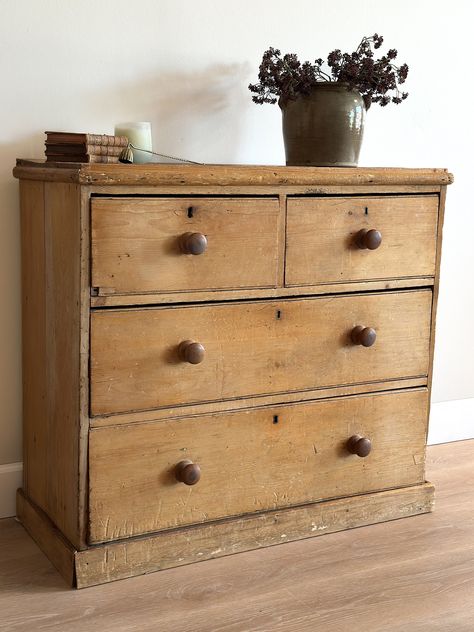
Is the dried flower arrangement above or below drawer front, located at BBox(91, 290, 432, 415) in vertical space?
above

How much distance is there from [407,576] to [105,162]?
116cm

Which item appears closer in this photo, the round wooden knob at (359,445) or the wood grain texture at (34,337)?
the wood grain texture at (34,337)

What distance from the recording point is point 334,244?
214 cm

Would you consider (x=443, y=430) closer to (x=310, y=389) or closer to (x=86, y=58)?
(x=310, y=389)

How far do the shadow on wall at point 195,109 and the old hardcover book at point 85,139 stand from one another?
1.13 ft

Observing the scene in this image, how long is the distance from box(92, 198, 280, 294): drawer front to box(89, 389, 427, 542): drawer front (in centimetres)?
32

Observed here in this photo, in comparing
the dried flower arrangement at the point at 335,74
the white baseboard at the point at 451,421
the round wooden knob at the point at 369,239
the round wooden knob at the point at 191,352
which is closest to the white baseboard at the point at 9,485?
the round wooden knob at the point at 191,352

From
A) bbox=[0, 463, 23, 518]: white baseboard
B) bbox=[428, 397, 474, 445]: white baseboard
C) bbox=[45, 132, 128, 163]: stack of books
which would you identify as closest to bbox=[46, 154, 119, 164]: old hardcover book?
bbox=[45, 132, 128, 163]: stack of books

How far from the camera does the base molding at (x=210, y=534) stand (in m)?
1.97

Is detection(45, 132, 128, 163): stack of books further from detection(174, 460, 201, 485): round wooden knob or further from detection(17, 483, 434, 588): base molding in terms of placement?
detection(17, 483, 434, 588): base molding

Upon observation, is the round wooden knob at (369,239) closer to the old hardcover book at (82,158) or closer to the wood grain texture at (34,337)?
the old hardcover book at (82,158)

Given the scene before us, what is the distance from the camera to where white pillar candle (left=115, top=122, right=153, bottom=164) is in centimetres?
219

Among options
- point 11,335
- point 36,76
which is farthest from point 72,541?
point 36,76

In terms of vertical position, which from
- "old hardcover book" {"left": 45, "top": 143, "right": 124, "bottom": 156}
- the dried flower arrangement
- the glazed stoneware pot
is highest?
the dried flower arrangement
